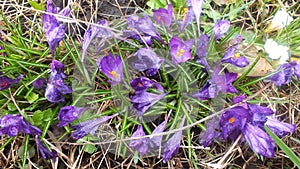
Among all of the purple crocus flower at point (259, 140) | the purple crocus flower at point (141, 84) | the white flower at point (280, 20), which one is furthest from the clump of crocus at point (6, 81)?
the white flower at point (280, 20)

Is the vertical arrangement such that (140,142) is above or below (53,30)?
below

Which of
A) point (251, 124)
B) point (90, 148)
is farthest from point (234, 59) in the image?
point (90, 148)

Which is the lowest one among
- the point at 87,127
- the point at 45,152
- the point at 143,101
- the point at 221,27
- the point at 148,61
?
the point at 45,152

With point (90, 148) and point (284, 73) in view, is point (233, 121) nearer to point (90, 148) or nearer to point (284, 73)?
point (284, 73)

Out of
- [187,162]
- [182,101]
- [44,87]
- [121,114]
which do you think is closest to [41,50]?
[44,87]

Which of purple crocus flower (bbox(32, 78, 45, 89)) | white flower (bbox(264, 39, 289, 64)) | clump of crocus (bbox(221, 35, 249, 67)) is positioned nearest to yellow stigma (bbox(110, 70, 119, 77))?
purple crocus flower (bbox(32, 78, 45, 89))

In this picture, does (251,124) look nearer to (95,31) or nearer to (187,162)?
(187,162)

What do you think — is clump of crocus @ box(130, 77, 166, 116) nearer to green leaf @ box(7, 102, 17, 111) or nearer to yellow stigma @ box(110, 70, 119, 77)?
yellow stigma @ box(110, 70, 119, 77)

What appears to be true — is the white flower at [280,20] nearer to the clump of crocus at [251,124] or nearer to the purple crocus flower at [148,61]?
the clump of crocus at [251,124]
